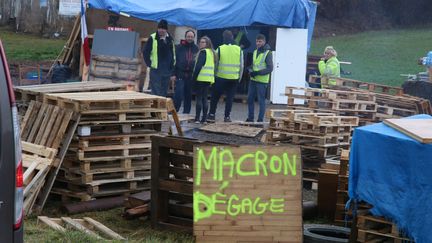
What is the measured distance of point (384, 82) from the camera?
29.0 meters

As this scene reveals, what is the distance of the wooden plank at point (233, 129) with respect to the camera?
49.0ft

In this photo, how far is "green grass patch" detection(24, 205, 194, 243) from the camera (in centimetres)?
734

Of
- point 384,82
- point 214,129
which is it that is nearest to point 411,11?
point 384,82

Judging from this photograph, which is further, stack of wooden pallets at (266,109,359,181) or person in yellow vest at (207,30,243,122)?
person in yellow vest at (207,30,243,122)

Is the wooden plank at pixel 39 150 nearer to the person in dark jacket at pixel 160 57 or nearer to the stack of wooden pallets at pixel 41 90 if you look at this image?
the stack of wooden pallets at pixel 41 90

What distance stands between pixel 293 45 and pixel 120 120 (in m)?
12.7

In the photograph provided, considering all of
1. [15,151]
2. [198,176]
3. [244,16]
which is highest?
[244,16]

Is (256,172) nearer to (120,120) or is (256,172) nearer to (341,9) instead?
(120,120)

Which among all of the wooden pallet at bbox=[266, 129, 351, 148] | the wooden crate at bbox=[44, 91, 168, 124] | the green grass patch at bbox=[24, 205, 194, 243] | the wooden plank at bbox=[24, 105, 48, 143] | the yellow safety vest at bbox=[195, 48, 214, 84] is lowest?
the green grass patch at bbox=[24, 205, 194, 243]

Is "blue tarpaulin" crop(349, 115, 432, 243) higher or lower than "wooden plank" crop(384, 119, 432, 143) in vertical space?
lower

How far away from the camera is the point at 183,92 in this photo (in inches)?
722

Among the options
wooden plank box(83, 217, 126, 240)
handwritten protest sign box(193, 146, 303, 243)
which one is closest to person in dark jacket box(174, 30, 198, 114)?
wooden plank box(83, 217, 126, 240)

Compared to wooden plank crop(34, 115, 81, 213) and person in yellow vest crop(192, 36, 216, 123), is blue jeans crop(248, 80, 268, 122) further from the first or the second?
wooden plank crop(34, 115, 81, 213)

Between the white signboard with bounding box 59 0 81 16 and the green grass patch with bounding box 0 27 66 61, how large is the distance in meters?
1.46
